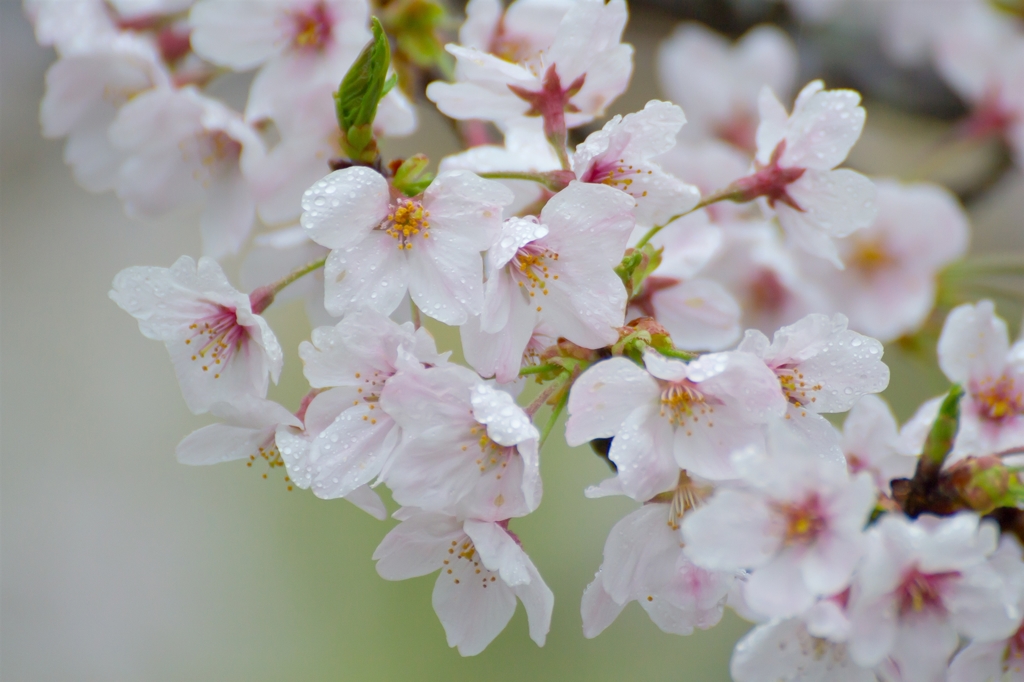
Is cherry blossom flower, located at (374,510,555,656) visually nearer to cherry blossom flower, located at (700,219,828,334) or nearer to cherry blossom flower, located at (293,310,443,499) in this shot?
cherry blossom flower, located at (293,310,443,499)

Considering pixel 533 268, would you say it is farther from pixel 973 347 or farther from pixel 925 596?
pixel 973 347

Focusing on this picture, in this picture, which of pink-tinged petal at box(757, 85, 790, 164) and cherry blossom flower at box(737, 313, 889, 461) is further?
pink-tinged petal at box(757, 85, 790, 164)

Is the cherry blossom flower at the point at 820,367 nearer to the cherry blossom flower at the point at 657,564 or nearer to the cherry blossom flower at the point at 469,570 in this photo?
the cherry blossom flower at the point at 657,564

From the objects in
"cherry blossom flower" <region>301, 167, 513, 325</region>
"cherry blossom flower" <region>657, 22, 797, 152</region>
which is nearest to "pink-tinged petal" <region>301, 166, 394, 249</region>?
"cherry blossom flower" <region>301, 167, 513, 325</region>

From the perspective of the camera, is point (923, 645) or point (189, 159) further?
point (189, 159)

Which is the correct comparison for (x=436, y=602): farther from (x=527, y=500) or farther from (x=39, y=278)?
(x=39, y=278)

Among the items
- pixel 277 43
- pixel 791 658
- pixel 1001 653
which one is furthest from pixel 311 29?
pixel 1001 653
